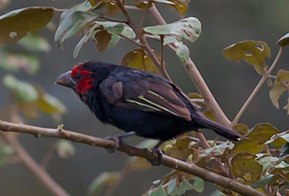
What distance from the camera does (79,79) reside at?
2.87m

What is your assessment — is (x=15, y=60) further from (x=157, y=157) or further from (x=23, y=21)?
(x=157, y=157)

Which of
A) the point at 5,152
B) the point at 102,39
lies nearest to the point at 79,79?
the point at 102,39

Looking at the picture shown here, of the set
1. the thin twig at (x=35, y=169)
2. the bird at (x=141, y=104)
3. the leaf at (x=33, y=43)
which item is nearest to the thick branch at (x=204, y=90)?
Answer: the bird at (x=141, y=104)

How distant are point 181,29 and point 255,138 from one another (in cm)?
34

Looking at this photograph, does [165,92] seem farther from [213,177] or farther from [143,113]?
[213,177]

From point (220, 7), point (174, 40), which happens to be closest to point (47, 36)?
point (220, 7)

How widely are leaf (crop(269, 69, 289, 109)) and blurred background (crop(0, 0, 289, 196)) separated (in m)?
4.96

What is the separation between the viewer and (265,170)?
2277 mm

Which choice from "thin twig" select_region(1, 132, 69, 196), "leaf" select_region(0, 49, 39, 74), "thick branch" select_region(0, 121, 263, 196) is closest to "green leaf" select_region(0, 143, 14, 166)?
"thin twig" select_region(1, 132, 69, 196)

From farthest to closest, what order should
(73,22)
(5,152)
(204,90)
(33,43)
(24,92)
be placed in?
(33,43)
(5,152)
(24,92)
(204,90)
(73,22)

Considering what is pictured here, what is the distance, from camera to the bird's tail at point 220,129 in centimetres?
235

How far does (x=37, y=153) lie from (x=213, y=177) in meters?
5.92

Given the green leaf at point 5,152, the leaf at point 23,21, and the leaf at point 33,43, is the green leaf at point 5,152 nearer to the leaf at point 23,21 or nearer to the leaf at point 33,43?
the leaf at point 33,43

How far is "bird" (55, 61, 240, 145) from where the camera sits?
2.53 metres
